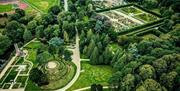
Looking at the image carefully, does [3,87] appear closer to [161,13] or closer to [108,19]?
[108,19]

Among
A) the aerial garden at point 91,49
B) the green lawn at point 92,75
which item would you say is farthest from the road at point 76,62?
the green lawn at point 92,75

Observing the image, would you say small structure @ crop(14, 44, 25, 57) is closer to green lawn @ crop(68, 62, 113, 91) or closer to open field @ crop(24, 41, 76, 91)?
open field @ crop(24, 41, 76, 91)

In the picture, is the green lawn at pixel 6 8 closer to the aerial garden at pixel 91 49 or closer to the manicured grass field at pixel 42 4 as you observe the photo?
the manicured grass field at pixel 42 4

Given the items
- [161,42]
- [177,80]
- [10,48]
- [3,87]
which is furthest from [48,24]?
[177,80]

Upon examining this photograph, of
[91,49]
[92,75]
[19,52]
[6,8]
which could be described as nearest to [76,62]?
[91,49]

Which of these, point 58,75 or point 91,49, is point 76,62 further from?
point 58,75

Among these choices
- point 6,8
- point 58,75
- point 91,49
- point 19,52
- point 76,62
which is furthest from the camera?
point 6,8

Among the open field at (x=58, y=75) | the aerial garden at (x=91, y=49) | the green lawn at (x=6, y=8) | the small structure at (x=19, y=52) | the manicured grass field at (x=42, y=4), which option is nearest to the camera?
the aerial garden at (x=91, y=49)
